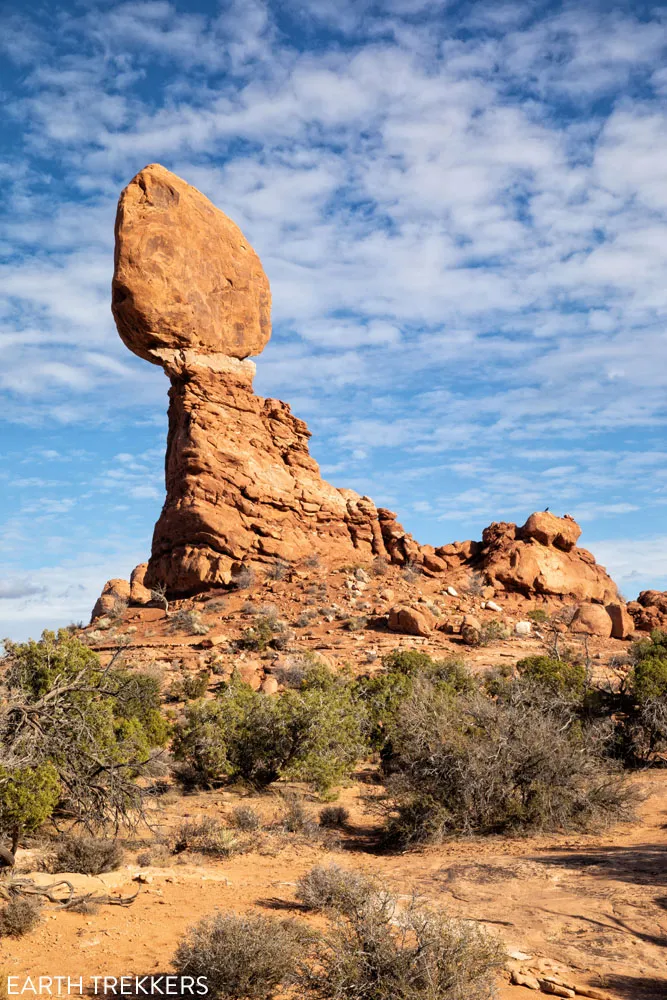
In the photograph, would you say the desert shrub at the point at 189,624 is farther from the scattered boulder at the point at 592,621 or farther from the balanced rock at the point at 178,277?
the scattered boulder at the point at 592,621

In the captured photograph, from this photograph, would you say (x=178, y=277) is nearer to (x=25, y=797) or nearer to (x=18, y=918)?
(x=25, y=797)

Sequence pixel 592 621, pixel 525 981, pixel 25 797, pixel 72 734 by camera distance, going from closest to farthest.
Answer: pixel 525 981
pixel 25 797
pixel 72 734
pixel 592 621

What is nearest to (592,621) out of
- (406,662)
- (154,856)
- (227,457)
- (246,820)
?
(406,662)

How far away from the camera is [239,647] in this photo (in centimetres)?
2598

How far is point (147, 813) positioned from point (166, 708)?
7.86 metres

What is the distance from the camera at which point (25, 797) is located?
8.43 metres

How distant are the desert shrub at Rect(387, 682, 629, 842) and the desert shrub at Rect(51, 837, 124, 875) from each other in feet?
15.0

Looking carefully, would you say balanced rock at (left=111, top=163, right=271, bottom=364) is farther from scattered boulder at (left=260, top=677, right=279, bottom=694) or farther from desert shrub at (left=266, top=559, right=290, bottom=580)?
scattered boulder at (left=260, top=677, right=279, bottom=694)

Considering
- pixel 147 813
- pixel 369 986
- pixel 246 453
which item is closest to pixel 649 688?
pixel 147 813

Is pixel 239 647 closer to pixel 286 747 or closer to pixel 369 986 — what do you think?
pixel 286 747

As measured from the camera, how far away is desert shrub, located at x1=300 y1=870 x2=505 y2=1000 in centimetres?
529

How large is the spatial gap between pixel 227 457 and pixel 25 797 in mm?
23146

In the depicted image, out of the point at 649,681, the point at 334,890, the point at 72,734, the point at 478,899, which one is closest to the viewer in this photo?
the point at 334,890

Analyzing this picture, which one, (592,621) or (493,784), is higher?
(592,621)
